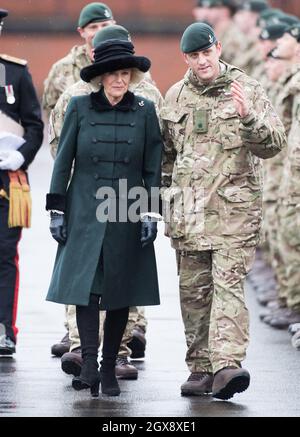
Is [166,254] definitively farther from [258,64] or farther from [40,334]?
[40,334]

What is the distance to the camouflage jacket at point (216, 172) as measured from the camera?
1016 cm

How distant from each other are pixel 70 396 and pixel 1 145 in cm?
243

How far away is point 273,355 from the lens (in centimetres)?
1184

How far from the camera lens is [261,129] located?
987cm

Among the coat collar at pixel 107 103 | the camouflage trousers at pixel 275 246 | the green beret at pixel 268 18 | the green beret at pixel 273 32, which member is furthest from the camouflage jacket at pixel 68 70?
the green beret at pixel 268 18

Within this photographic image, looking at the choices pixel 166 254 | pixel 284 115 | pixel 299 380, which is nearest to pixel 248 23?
pixel 166 254

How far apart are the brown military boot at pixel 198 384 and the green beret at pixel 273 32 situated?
5800 mm

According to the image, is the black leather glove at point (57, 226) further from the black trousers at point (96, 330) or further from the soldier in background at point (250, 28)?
the soldier in background at point (250, 28)

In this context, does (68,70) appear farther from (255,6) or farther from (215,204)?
(255,6)

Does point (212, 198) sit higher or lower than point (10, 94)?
lower

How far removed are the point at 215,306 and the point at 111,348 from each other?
633 mm

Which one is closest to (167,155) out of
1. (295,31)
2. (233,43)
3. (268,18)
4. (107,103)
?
(107,103)

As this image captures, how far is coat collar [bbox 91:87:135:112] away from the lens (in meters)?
10.2

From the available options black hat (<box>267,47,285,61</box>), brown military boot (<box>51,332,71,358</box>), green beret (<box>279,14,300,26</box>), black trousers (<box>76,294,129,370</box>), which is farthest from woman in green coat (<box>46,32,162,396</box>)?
green beret (<box>279,14,300,26</box>)
